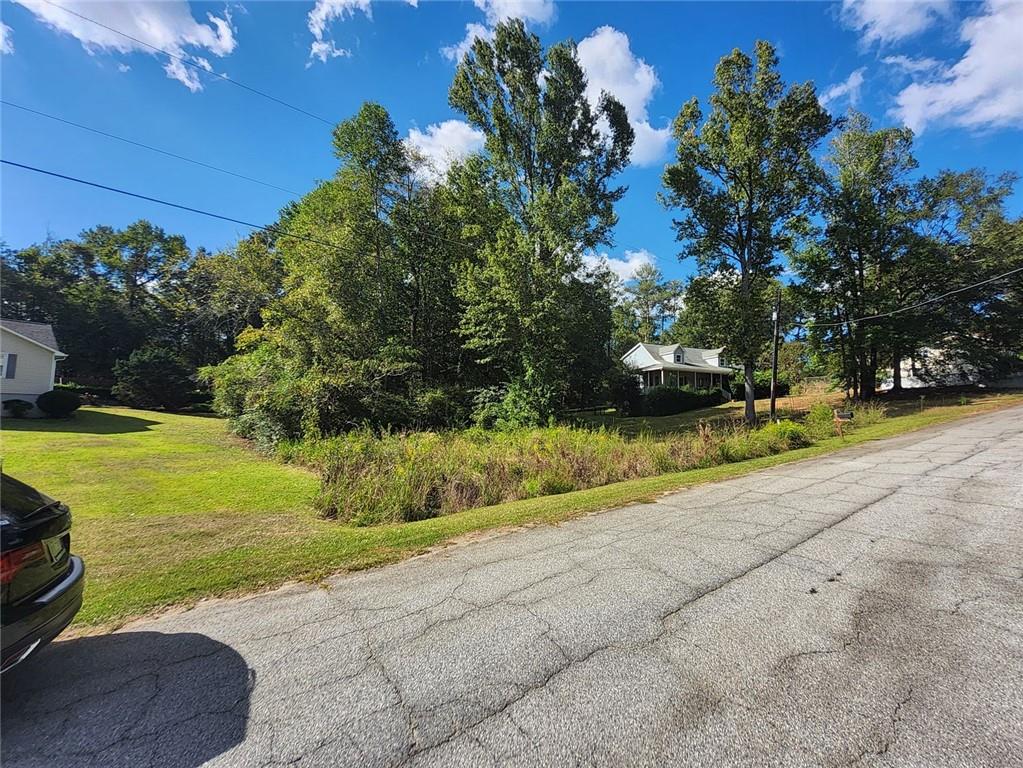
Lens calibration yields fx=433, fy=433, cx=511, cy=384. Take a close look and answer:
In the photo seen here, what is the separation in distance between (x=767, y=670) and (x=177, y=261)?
52.8 m

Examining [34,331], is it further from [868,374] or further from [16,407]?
[868,374]

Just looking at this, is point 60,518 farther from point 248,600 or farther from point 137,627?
point 248,600

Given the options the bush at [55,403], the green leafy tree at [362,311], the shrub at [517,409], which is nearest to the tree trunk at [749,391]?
the shrub at [517,409]

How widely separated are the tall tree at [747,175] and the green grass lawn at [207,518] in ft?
34.9

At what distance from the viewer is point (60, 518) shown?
269 cm

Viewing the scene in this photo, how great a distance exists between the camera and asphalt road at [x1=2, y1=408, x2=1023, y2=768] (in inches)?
77.0

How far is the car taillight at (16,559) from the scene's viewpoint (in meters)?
2.15

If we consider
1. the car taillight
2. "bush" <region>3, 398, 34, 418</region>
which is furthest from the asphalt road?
"bush" <region>3, 398, 34, 418</region>

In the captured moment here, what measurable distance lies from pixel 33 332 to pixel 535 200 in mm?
26158

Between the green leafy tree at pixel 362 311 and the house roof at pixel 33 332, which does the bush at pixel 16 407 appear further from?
the green leafy tree at pixel 362 311

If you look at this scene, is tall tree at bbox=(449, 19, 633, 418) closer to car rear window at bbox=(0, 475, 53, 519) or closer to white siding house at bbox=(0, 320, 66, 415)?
car rear window at bbox=(0, 475, 53, 519)

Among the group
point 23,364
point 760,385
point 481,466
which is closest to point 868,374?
point 760,385

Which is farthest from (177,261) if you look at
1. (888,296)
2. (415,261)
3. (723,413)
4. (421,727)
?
(888,296)

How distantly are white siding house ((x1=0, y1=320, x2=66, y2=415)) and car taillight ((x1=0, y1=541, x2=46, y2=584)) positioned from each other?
2544cm
